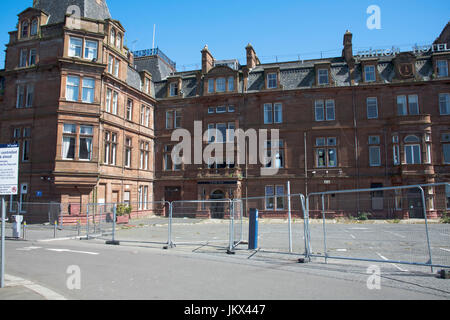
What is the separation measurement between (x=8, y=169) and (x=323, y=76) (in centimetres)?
3058

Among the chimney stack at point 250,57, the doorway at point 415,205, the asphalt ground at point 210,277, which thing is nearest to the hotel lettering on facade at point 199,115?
the chimney stack at point 250,57

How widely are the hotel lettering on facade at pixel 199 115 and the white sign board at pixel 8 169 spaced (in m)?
17.8

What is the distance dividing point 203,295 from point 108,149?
23.7m

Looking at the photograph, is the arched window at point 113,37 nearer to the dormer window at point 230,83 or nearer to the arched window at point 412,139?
the dormer window at point 230,83

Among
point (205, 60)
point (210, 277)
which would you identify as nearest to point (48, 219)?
point (210, 277)

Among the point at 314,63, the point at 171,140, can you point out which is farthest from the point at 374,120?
the point at 171,140

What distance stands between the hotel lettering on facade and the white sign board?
17.8 metres

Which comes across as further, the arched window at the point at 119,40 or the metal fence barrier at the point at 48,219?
the arched window at the point at 119,40

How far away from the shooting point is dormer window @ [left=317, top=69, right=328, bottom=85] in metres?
32.7

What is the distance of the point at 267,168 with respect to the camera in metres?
32.8

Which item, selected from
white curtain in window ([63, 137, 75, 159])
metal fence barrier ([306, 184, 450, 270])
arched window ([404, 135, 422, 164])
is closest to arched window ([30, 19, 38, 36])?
white curtain in window ([63, 137, 75, 159])

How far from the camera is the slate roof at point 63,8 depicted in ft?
Result: 89.8
